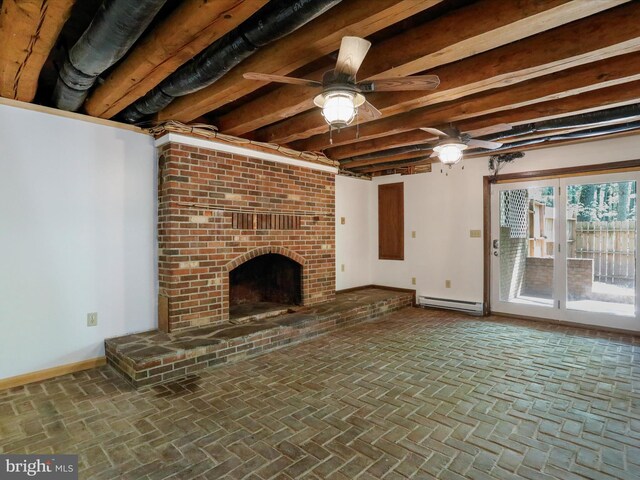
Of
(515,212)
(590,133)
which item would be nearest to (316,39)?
(590,133)

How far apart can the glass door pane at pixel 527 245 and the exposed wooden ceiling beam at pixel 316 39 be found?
4.23m

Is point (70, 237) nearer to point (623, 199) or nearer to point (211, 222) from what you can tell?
point (211, 222)

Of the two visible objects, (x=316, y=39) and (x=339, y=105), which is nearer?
(x=316, y=39)

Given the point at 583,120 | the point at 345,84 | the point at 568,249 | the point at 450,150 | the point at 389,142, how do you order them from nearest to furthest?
the point at 345,84 → the point at 583,120 → the point at 450,150 → the point at 389,142 → the point at 568,249

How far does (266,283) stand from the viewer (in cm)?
514

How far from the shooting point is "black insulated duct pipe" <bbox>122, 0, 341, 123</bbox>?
5.49ft

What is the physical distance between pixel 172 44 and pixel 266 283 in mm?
3648

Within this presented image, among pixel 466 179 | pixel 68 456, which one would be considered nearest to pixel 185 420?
pixel 68 456

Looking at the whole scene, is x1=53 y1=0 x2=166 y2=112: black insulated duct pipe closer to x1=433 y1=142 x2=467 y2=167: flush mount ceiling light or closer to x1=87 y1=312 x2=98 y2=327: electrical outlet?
x1=87 y1=312 x2=98 y2=327: electrical outlet

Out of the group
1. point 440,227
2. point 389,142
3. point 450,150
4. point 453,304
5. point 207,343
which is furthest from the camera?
point 440,227

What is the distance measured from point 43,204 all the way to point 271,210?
2.30m

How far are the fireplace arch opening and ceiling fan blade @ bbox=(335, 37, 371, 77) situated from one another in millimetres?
3127

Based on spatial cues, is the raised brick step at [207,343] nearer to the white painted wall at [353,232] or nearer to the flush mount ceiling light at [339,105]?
the white painted wall at [353,232]

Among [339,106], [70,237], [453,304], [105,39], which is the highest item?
[105,39]
